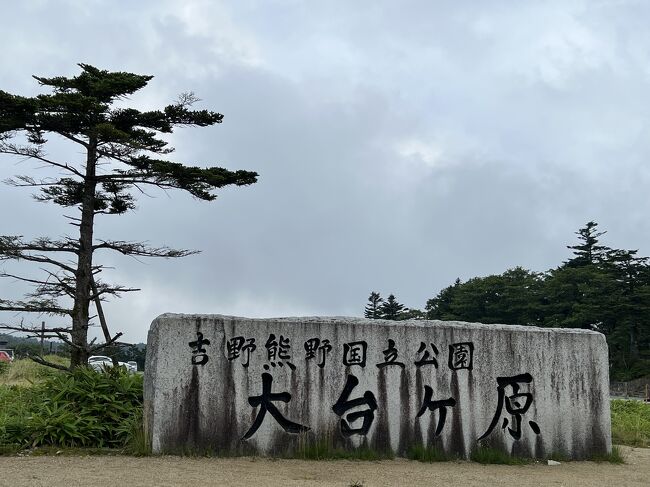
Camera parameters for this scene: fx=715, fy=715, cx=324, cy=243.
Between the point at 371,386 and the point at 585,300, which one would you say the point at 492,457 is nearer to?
the point at 371,386

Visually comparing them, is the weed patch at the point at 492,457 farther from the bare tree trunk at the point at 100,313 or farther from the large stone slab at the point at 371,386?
the bare tree trunk at the point at 100,313

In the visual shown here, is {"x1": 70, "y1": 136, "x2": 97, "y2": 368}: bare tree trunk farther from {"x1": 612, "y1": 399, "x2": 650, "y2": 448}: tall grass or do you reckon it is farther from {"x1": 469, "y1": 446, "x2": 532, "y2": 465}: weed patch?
{"x1": 612, "y1": 399, "x2": 650, "y2": 448}: tall grass

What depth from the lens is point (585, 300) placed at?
42.0 m

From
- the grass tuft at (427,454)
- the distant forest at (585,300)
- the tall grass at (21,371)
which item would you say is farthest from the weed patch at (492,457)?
the distant forest at (585,300)

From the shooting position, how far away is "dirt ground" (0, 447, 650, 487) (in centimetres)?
727

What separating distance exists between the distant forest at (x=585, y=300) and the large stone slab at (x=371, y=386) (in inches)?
1222

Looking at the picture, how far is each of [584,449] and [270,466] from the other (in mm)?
4600

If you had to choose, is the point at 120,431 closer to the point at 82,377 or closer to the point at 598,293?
the point at 82,377

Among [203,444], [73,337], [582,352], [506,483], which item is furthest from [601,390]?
[73,337]

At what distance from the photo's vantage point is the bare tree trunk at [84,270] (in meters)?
12.8

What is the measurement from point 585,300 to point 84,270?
35052mm

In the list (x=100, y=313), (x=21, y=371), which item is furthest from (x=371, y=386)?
(x=21, y=371)

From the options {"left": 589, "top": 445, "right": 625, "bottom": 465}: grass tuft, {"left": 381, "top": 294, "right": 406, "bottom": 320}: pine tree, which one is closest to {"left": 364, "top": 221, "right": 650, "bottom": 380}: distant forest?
{"left": 381, "top": 294, "right": 406, "bottom": 320}: pine tree

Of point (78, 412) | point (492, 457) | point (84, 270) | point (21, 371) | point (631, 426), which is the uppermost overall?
point (84, 270)
